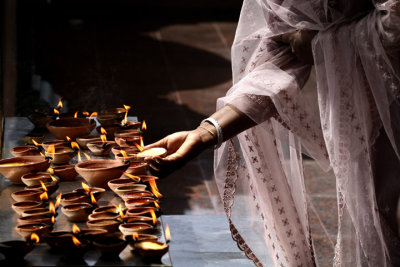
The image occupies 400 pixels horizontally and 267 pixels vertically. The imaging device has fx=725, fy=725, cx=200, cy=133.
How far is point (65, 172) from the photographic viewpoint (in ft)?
9.33

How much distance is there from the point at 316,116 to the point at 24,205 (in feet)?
3.91

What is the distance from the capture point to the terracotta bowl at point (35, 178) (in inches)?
107

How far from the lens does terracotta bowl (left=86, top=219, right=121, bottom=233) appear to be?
7.63 feet

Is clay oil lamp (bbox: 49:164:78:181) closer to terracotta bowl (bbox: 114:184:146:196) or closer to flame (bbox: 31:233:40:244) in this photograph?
terracotta bowl (bbox: 114:184:146:196)

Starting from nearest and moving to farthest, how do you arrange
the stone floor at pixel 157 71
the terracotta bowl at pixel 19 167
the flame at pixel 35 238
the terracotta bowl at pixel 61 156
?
the flame at pixel 35 238 < the terracotta bowl at pixel 19 167 < the terracotta bowl at pixel 61 156 < the stone floor at pixel 157 71

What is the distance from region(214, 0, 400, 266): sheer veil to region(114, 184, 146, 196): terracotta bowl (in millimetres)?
462

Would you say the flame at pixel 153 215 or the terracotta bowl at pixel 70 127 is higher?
the flame at pixel 153 215

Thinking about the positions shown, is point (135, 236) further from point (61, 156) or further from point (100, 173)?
point (61, 156)

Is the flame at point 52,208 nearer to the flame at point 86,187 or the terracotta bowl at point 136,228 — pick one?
the flame at point 86,187

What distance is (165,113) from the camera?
23.8 feet

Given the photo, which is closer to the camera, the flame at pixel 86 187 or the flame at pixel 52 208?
the flame at pixel 52 208

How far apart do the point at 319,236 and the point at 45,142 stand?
227 centimetres

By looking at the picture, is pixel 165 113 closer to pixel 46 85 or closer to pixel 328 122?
pixel 46 85

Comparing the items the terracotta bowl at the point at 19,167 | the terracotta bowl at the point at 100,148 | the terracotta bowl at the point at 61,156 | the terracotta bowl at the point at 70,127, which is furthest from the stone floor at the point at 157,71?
the terracotta bowl at the point at 19,167
